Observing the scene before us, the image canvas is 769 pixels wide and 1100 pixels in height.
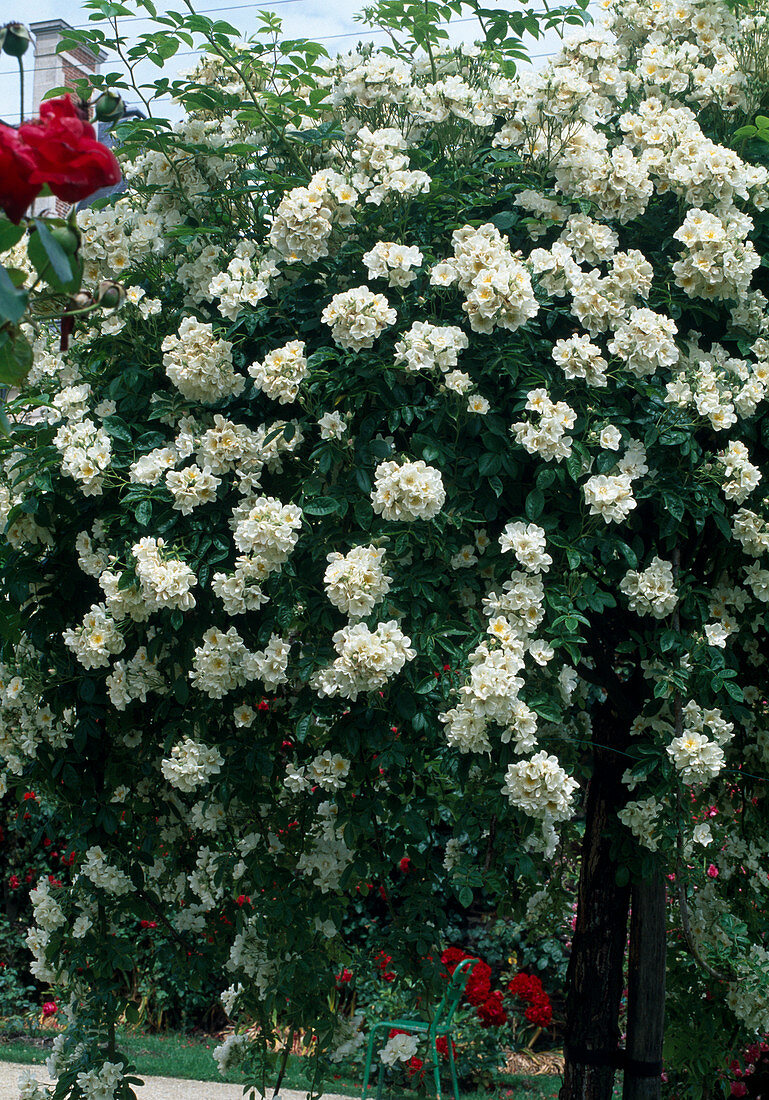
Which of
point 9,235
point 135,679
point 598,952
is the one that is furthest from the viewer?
point 598,952

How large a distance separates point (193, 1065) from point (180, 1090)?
0.36 m

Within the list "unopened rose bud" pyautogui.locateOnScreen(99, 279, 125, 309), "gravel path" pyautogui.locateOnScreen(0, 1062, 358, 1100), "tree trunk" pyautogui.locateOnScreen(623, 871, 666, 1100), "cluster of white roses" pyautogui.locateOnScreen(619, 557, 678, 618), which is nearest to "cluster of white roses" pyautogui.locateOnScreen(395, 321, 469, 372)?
"cluster of white roses" pyautogui.locateOnScreen(619, 557, 678, 618)

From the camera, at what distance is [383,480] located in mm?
1846

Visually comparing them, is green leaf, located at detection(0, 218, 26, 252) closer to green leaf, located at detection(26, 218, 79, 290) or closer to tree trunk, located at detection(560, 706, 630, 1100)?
green leaf, located at detection(26, 218, 79, 290)

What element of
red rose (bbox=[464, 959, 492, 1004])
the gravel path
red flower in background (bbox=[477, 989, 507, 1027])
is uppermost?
red rose (bbox=[464, 959, 492, 1004])

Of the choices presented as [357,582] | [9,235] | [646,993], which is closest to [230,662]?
[357,582]

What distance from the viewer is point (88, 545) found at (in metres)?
2.15

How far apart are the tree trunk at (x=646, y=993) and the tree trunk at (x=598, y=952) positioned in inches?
1.9

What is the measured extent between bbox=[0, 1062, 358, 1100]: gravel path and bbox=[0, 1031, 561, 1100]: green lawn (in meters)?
0.06

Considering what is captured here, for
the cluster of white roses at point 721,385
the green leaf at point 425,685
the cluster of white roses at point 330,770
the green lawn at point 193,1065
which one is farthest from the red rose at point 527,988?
the cluster of white roses at point 721,385

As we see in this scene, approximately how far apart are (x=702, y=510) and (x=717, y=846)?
140cm

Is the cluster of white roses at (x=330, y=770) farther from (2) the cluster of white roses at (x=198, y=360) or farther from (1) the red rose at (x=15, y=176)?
(1) the red rose at (x=15, y=176)

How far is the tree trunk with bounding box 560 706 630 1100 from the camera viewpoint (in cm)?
267

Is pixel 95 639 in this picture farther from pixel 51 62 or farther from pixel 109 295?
pixel 51 62
